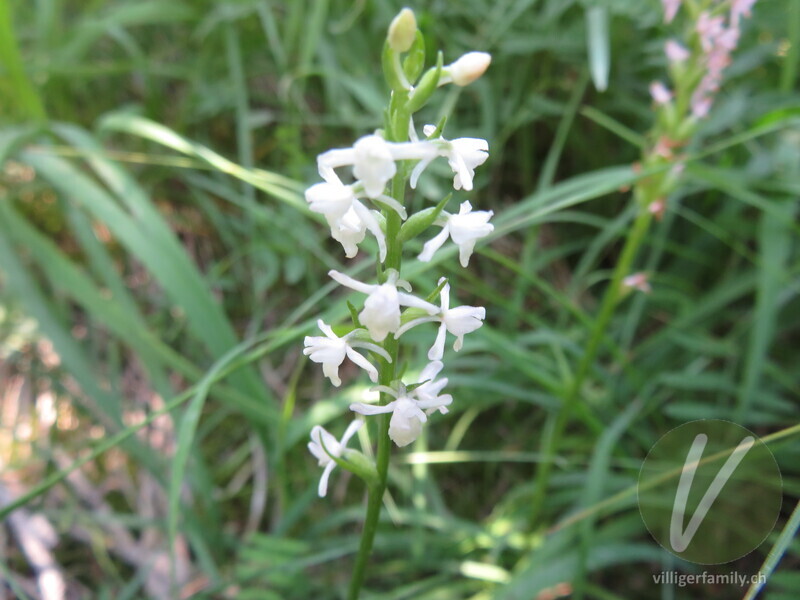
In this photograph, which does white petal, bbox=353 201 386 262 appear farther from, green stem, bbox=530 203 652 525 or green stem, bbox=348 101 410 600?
green stem, bbox=530 203 652 525

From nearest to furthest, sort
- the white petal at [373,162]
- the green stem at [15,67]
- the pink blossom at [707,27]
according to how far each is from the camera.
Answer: the white petal at [373,162], the pink blossom at [707,27], the green stem at [15,67]

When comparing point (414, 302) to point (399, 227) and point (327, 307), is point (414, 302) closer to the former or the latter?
point (399, 227)

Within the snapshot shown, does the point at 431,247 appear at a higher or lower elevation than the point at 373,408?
higher

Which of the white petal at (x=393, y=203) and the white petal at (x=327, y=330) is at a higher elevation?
the white petal at (x=393, y=203)

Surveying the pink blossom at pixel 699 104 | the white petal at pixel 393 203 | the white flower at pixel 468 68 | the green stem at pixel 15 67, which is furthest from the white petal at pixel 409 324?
the green stem at pixel 15 67

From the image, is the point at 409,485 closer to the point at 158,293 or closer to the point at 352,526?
the point at 352,526

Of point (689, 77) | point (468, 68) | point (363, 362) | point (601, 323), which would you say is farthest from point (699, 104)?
point (363, 362)

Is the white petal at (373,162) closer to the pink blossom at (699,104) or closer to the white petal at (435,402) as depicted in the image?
the white petal at (435,402)

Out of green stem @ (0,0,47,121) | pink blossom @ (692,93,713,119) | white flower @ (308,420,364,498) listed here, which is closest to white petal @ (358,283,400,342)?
white flower @ (308,420,364,498)
